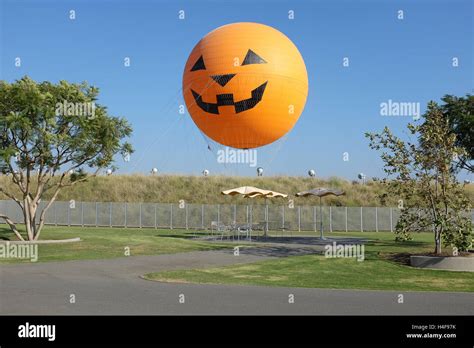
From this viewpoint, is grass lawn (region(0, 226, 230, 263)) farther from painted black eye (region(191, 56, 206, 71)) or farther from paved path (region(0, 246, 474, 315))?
painted black eye (region(191, 56, 206, 71))

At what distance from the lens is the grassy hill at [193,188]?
53.8 metres

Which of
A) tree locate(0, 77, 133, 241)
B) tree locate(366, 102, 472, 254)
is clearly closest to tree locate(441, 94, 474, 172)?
tree locate(366, 102, 472, 254)

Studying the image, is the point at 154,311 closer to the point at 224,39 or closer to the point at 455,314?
the point at 455,314

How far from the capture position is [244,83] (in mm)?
19172

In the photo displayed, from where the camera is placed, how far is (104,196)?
5591 cm

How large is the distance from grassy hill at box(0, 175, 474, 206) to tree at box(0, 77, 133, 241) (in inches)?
1041

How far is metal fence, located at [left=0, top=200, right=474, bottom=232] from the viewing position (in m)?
45.4

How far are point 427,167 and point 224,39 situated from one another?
8.98 m

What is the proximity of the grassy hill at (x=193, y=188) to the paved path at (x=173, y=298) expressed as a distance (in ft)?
128

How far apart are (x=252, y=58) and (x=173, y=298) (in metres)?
11.2

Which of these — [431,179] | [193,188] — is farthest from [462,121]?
[193,188]

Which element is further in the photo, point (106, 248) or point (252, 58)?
point (106, 248)

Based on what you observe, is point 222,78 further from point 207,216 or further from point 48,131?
point 207,216

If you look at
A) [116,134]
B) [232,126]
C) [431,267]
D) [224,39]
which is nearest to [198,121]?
[232,126]
